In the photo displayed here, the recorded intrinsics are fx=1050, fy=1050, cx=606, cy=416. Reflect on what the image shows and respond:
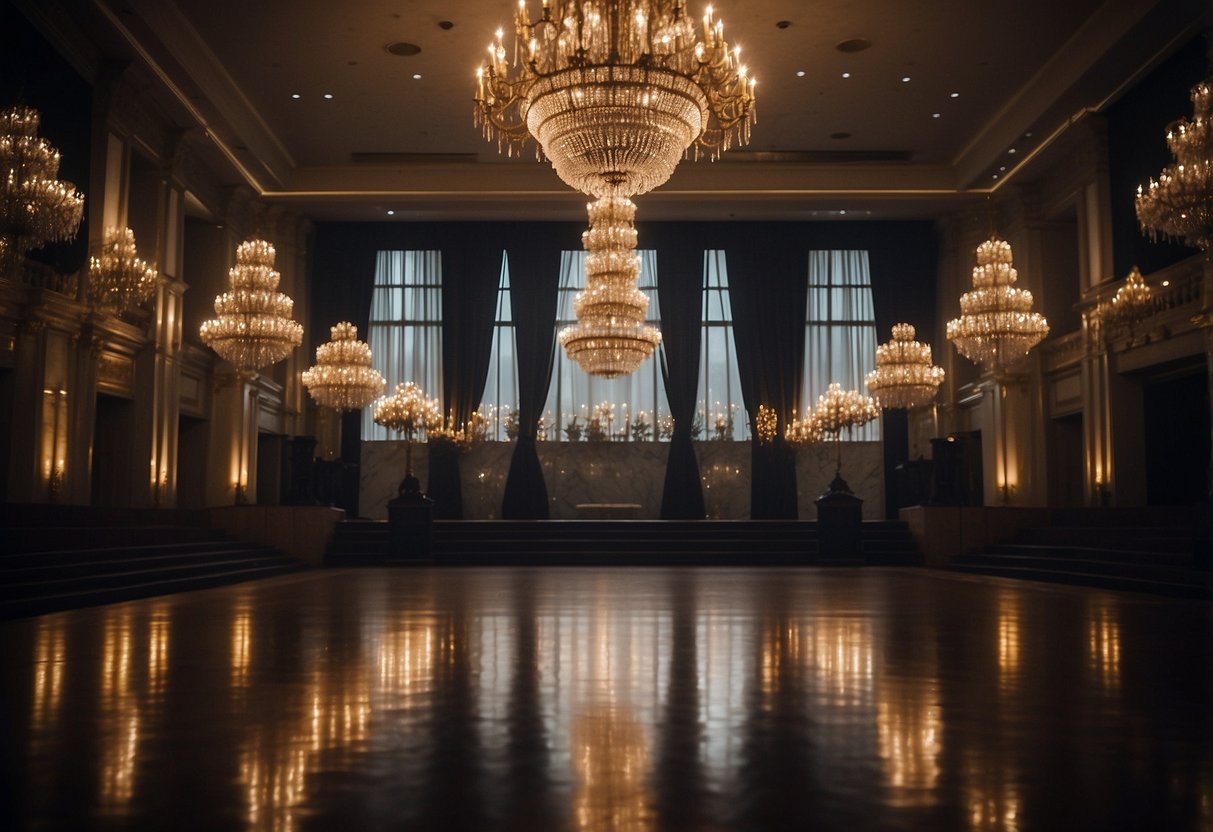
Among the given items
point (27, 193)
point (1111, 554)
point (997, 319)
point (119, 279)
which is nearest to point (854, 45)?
point (997, 319)

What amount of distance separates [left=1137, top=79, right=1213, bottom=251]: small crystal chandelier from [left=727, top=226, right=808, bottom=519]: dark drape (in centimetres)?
1031

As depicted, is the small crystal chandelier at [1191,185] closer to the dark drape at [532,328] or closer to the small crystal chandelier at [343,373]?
the small crystal chandelier at [343,373]

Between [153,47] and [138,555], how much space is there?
595 centimetres

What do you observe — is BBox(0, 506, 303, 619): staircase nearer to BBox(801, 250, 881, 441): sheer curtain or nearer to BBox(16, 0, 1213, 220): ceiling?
BBox(16, 0, 1213, 220): ceiling

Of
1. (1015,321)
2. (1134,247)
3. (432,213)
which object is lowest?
(1015,321)

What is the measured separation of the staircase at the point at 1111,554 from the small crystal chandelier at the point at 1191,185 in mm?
2374

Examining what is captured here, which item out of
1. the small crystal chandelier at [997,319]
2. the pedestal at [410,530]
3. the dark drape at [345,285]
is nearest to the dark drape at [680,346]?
the dark drape at [345,285]

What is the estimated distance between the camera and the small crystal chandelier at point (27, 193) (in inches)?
296

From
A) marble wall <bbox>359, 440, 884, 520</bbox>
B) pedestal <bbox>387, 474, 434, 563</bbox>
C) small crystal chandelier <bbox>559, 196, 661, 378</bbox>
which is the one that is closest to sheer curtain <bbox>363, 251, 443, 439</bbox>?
marble wall <bbox>359, 440, 884, 520</bbox>

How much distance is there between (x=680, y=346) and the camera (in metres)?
18.6

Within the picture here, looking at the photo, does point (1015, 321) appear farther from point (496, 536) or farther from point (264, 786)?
point (264, 786)

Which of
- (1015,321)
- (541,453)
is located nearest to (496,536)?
(541,453)

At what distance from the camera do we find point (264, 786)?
1.91 m

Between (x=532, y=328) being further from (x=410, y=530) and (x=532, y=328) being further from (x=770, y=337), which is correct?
(x=410, y=530)
